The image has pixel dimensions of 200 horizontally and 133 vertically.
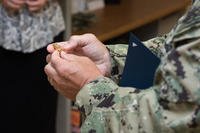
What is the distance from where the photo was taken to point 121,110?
36.1 inches

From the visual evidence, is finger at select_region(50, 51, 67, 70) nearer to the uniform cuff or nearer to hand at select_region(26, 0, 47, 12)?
the uniform cuff

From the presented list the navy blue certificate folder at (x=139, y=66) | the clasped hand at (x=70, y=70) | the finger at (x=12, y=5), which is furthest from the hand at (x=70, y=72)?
the finger at (x=12, y=5)

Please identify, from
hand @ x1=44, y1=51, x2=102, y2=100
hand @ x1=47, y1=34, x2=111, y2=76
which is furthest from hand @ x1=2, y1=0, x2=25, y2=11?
hand @ x1=44, y1=51, x2=102, y2=100

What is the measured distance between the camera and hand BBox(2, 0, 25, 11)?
6.08ft

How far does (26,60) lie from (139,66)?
93cm

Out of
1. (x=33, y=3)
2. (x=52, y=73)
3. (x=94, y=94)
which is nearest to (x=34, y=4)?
(x=33, y=3)

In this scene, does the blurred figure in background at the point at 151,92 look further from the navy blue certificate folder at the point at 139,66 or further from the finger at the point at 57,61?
the navy blue certificate folder at the point at 139,66

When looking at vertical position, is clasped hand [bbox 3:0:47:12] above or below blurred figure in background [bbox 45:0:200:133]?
below

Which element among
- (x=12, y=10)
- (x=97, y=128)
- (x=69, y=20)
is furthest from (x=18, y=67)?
(x=97, y=128)

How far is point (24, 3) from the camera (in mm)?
1902

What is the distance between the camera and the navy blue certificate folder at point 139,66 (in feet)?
3.51

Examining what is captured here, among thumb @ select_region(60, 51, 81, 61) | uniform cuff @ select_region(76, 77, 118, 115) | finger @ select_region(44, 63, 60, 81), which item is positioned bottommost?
finger @ select_region(44, 63, 60, 81)

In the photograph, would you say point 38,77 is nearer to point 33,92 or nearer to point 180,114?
point 33,92

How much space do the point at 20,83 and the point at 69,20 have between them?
430mm
